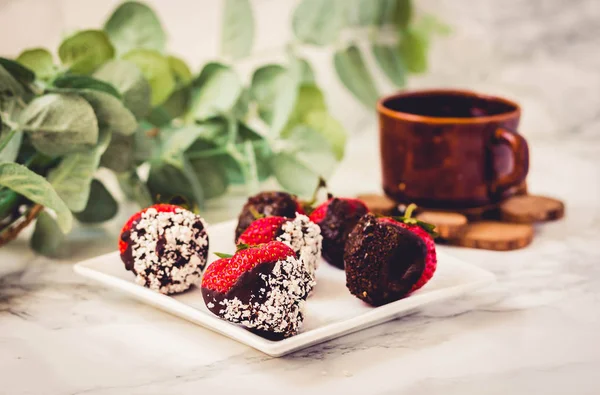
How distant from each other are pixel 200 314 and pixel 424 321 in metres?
0.20

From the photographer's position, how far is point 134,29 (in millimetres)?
1051

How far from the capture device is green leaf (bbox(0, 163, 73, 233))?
2.56 feet

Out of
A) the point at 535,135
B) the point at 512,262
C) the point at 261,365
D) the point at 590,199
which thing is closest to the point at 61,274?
the point at 261,365

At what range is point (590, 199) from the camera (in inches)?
44.9

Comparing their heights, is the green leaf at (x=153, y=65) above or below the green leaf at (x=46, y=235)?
above

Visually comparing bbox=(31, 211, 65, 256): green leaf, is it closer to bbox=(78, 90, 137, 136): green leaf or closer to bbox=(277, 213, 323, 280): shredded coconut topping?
bbox=(78, 90, 137, 136): green leaf

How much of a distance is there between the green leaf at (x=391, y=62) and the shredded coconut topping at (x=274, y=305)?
624 mm

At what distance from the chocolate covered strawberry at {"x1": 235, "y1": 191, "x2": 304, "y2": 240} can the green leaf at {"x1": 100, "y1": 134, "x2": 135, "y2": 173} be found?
0.17 metres

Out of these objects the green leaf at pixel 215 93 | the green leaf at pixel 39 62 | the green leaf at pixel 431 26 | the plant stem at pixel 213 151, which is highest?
the green leaf at pixel 39 62

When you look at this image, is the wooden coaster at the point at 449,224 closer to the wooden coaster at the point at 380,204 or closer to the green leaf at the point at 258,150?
the wooden coaster at the point at 380,204

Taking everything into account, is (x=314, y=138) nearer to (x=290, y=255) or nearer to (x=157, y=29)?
(x=157, y=29)

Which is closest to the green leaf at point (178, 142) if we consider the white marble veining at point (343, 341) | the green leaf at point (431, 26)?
the white marble veining at point (343, 341)

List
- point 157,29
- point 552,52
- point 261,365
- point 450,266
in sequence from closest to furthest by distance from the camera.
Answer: point 261,365, point 450,266, point 157,29, point 552,52

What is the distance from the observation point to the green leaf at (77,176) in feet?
2.87
